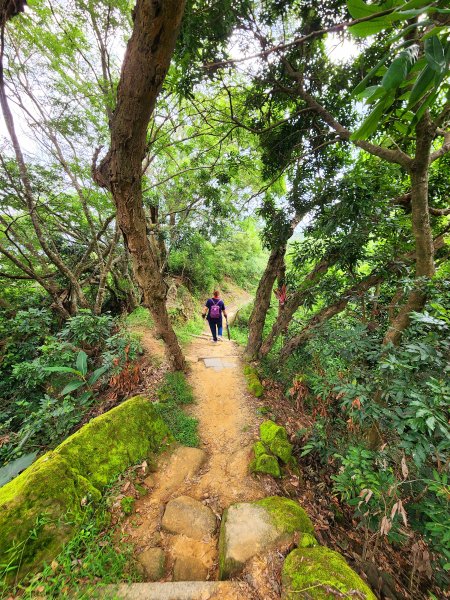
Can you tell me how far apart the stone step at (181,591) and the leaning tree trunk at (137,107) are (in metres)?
3.51

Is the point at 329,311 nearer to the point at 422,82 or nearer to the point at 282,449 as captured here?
the point at 282,449

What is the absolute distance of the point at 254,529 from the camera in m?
2.34

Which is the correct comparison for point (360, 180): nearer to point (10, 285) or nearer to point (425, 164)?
point (425, 164)

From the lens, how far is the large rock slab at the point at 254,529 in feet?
7.03

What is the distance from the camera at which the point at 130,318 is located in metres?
9.00

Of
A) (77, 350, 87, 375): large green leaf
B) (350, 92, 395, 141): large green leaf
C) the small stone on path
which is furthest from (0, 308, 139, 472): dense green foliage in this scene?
(350, 92, 395, 141): large green leaf

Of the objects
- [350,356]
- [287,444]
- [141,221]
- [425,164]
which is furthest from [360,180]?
[287,444]

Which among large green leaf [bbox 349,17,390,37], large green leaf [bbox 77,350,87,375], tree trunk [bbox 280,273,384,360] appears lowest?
large green leaf [bbox 77,350,87,375]

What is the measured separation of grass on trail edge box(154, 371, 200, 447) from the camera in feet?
13.1

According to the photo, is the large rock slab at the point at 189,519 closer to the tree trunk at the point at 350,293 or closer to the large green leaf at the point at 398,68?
the tree trunk at the point at 350,293

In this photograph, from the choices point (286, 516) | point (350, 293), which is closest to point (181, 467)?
point (286, 516)

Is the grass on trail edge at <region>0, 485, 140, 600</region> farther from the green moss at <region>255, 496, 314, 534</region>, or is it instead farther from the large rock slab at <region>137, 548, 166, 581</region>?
the green moss at <region>255, 496, 314, 534</region>

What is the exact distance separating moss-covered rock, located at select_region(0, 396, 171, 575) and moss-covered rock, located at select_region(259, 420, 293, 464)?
174cm

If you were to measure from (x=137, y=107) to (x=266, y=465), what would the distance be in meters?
4.37
